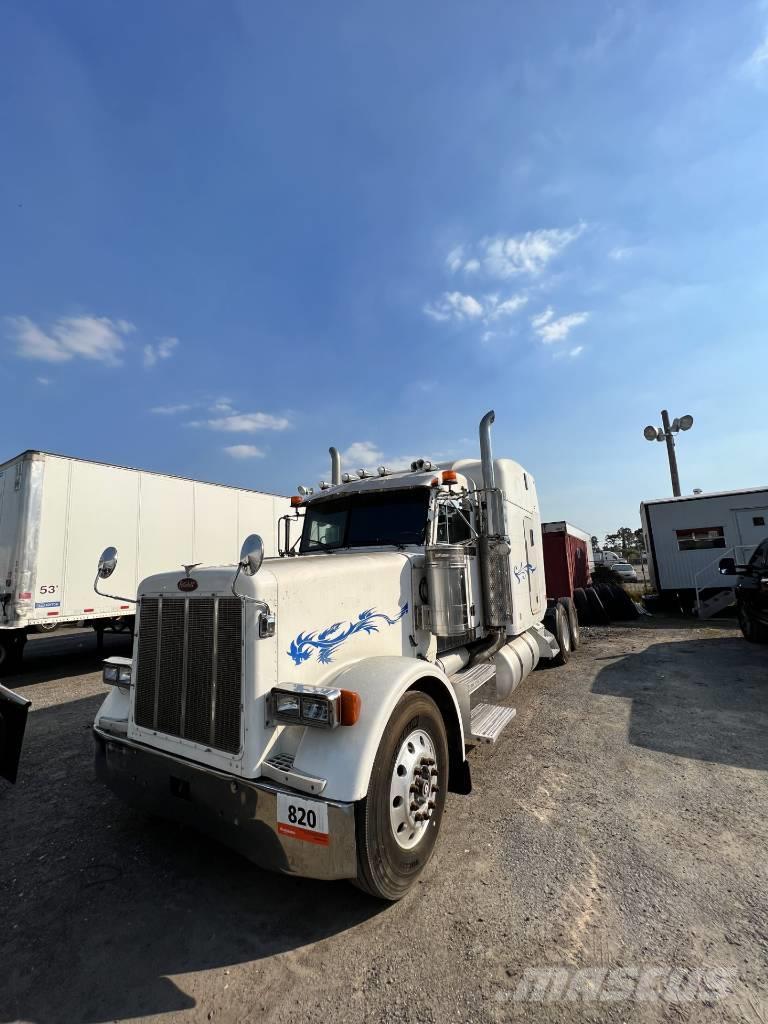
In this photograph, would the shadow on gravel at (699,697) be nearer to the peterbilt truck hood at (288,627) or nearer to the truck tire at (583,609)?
the peterbilt truck hood at (288,627)

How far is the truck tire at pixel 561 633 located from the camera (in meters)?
8.73

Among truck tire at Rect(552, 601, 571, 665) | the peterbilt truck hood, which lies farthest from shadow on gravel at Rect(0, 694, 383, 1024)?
truck tire at Rect(552, 601, 571, 665)

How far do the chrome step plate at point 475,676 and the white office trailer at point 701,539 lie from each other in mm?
11911

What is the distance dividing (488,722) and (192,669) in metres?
2.75

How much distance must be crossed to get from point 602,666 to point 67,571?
9818 millimetres

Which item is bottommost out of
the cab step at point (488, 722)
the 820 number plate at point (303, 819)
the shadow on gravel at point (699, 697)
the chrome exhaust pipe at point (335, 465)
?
the shadow on gravel at point (699, 697)

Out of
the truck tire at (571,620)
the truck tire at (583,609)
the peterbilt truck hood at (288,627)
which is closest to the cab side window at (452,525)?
the peterbilt truck hood at (288,627)

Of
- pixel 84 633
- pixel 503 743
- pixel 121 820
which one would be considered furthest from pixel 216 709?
pixel 84 633

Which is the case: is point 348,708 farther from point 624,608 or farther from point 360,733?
point 624,608

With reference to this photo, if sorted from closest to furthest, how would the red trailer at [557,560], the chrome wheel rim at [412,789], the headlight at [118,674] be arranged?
the chrome wheel rim at [412,789] < the headlight at [118,674] < the red trailer at [557,560]

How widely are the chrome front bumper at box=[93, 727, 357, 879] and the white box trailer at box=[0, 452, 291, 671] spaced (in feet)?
17.9

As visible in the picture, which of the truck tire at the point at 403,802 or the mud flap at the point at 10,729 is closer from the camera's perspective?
the truck tire at the point at 403,802

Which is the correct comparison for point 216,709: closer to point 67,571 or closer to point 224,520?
point 67,571

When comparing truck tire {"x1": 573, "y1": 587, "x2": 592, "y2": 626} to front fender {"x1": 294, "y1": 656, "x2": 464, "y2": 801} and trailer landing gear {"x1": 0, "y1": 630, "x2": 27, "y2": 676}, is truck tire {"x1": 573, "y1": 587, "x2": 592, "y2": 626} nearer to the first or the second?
front fender {"x1": 294, "y1": 656, "x2": 464, "y2": 801}
